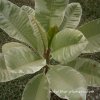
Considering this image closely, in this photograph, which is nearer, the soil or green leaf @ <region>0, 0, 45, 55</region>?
green leaf @ <region>0, 0, 45, 55</region>

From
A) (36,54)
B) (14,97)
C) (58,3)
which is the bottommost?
(14,97)

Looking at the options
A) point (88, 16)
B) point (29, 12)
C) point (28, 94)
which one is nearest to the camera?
point (28, 94)

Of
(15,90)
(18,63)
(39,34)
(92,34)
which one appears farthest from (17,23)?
(15,90)

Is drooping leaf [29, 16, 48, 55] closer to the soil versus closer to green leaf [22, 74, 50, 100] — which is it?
green leaf [22, 74, 50, 100]

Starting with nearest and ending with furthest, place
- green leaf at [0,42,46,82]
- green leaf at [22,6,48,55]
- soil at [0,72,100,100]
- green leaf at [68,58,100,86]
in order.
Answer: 1. green leaf at [0,42,46,82]
2. green leaf at [22,6,48,55]
3. green leaf at [68,58,100,86]
4. soil at [0,72,100,100]

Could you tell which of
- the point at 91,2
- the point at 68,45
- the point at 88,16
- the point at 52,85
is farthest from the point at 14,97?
the point at 91,2

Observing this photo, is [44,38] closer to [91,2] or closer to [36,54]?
[36,54]

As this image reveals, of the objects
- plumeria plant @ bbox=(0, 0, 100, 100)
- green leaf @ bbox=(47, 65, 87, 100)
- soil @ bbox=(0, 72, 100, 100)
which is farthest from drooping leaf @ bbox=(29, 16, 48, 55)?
soil @ bbox=(0, 72, 100, 100)
